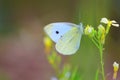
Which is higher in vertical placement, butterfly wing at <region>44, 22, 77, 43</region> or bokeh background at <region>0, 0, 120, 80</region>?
butterfly wing at <region>44, 22, 77, 43</region>

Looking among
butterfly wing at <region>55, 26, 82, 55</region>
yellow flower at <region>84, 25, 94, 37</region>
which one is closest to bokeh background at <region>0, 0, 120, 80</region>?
butterfly wing at <region>55, 26, 82, 55</region>

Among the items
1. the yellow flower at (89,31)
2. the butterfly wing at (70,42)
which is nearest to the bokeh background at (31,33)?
the butterfly wing at (70,42)

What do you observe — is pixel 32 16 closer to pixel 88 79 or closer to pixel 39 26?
pixel 39 26

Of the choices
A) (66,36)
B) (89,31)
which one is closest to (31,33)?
(66,36)

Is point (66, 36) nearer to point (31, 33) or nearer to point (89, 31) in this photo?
point (89, 31)

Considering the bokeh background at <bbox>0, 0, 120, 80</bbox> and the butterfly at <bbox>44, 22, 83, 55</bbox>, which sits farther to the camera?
the bokeh background at <bbox>0, 0, 120, 80</bbox>

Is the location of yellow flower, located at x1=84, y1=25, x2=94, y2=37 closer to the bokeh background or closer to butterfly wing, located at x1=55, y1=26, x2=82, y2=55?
butterfly wing, located at x1=55, y1=26, x2=82, y2=55

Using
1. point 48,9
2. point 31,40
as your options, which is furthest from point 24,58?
point 48,9
